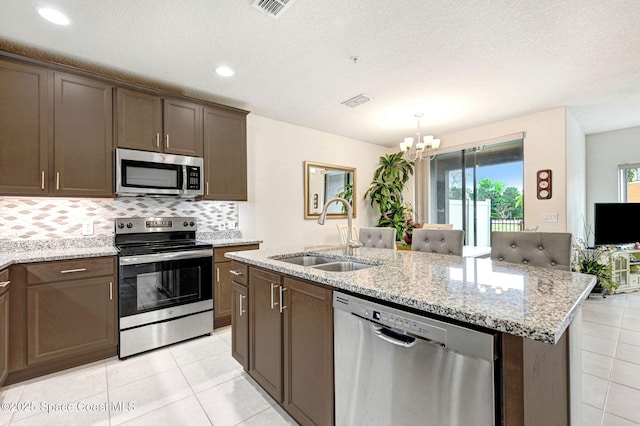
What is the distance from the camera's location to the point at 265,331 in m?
1.85

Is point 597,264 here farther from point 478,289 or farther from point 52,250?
point 52,250

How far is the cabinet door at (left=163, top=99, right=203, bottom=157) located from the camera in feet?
9.57

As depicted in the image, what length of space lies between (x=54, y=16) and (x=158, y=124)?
3.43ft

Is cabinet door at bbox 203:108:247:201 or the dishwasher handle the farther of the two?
cabinet door at bbox 203:108:247:201

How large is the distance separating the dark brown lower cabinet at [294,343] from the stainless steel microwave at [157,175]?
1533 mm

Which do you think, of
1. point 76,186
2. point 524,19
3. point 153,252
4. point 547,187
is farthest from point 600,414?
point 76,186

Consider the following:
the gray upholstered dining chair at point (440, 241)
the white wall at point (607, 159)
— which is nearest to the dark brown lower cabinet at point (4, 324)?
the gray upholstered dining chair at point (440, 241)

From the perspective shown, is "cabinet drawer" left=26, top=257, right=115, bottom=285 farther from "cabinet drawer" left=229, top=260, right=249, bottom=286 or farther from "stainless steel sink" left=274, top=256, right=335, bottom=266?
"stainless steel sink" left=274, top=256, right=335, bottom=266

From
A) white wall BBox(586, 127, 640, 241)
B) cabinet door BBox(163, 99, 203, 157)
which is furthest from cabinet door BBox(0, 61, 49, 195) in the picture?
white wall BBox(586, 127, 640, 241)

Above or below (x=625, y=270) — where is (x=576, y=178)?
above

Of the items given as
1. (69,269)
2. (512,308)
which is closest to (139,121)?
(69,269)

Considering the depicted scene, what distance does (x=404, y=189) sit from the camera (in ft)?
18.2

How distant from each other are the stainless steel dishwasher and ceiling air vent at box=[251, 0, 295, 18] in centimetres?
183

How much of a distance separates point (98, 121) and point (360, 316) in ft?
9.26
